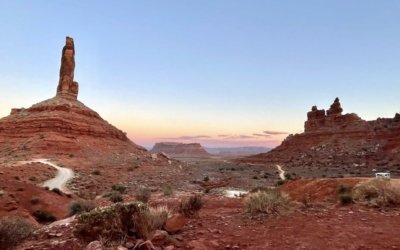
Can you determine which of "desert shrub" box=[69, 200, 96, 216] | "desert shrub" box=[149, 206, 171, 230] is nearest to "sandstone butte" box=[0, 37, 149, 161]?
"desert shrub" box=[69, 200, 96, 216]

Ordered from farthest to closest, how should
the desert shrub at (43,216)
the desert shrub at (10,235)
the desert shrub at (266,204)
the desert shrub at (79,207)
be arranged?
1. the desert shrub at (43,216)
2. the desert shrub at (79,207)
3. the desert shrub at (266,204)
4. the desert shrub at (10,235)

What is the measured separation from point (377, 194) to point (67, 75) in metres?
67.3

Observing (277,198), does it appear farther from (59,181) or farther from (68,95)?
(68,95)

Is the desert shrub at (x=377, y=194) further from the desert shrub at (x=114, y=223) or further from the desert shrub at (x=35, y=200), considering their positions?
the desert shrub at (x=35, y=200)

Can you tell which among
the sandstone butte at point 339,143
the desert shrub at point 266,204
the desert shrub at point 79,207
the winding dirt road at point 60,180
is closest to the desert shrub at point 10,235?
the desert shrub at point 79,207

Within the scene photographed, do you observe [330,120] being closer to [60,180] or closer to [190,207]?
[60,180]

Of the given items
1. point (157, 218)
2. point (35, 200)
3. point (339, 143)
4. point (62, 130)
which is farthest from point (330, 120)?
point (157, 218)

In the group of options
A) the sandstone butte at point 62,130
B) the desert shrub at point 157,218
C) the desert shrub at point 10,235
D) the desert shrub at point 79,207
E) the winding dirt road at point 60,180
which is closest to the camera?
the desert shrub at point 10,235

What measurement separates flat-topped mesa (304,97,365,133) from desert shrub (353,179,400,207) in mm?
68953

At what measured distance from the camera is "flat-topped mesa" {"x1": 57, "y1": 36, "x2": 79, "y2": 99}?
220 ft

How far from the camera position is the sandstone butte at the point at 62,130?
49.0m

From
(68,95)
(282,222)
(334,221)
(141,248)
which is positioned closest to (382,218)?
(334,221)

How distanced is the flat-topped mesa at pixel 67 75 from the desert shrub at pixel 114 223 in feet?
212

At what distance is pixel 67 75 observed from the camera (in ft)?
222
